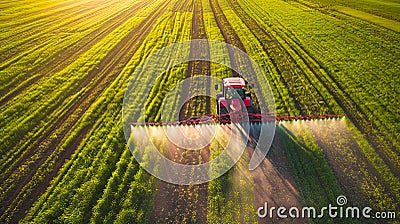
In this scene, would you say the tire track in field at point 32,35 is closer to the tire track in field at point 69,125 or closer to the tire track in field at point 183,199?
the tire track in field at point 69,125

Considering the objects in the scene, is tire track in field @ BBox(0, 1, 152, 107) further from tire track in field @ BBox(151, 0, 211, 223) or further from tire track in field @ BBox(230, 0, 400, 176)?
tire track in field @ BBox(230, 0, 400, 176)

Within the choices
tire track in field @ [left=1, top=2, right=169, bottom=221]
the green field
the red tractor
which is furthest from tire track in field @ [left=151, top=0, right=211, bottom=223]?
tire track in field @ [left=1, top=2, right=169, bottom=221]

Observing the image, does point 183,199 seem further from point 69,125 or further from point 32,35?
point 32,35

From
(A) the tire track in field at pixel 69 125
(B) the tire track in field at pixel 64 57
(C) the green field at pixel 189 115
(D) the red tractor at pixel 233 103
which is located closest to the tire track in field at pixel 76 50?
(B) the tire track in field at pixel 64 57

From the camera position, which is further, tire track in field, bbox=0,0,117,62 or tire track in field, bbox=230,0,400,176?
tire track in field, bbox=0,0,117,62

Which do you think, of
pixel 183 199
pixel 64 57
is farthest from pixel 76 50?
pixel 183 199

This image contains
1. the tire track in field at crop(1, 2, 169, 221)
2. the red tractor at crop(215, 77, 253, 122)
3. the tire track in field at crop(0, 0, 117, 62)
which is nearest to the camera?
the tire track in field at crop(1, 2, 169, 221)

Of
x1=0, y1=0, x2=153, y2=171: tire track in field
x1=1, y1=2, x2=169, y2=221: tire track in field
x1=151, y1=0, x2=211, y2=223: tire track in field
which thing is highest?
x1=0, y1=0, x2=153, y2=171: tire track in field
